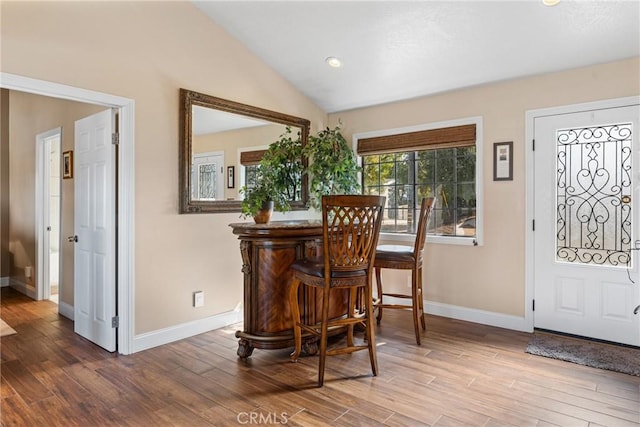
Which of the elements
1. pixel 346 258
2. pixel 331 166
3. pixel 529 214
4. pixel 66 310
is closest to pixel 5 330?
pixel 66 310

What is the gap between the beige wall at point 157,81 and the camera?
2.64 meters

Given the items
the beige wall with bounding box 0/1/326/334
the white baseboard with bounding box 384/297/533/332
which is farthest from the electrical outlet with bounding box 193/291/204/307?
the white baseboard with bounding box 384/297/533/332

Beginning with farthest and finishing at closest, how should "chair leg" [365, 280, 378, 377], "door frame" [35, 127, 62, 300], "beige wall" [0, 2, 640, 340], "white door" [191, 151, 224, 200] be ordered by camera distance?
"door frame" [35, 127, 62, 300]
"white door" [191, 151, 224, 200]
"beige wall" [0, 2, 640, 340]
"chair leg" [365, 280, 378, 377]

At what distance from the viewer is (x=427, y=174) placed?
426 cm

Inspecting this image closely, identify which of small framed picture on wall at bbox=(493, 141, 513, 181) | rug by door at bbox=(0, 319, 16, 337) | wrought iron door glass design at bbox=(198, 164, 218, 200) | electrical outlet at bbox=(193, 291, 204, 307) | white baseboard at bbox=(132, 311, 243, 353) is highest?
small framed picture on wall at bbox=(493, 141, 513, 181)

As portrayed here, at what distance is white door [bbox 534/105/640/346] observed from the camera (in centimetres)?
313

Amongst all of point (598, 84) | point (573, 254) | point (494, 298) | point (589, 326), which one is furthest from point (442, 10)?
point (589, 326)

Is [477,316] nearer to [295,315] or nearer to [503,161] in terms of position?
[503,161]

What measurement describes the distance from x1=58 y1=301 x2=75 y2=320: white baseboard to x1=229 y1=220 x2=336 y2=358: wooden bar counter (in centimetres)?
219

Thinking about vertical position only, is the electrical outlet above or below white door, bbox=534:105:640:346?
below

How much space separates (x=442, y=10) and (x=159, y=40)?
227cm

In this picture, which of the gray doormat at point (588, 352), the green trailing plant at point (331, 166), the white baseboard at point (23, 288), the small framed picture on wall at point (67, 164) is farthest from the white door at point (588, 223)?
the white baseboard at point (23, 288)

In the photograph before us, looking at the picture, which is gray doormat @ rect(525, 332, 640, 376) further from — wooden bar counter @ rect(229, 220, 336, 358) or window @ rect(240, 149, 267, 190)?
window @ rect(240, 149, 267, 190)

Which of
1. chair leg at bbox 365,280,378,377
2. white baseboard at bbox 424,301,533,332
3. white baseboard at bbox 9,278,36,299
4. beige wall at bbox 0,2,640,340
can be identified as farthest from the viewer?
white baseboard at bbox 9,278,36,299
